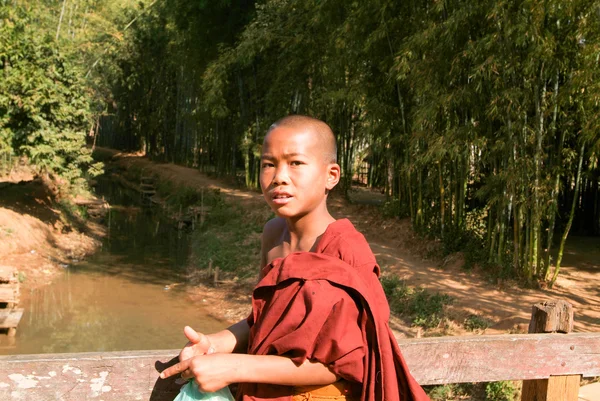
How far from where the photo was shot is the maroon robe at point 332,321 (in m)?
1.40

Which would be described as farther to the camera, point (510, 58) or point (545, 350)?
point (510, 58)

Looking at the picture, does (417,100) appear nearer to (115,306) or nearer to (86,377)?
(115,306)

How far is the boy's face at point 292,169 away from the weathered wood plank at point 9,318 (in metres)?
9.32

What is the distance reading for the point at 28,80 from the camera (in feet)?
47.2

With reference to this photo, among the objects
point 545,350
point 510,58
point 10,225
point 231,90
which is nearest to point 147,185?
point 231,90

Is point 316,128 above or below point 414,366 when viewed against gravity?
above

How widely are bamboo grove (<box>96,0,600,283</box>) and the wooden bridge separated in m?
5.45

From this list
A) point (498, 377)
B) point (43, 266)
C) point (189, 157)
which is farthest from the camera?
point (189, 157)

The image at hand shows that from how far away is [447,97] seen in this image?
916cm

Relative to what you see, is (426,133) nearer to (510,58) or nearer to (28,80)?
(510,58)

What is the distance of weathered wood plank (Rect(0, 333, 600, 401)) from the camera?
167 cm

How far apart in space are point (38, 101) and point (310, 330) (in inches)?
569

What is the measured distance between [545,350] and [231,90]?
757 inches

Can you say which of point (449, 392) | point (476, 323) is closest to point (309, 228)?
point (449, 392)
